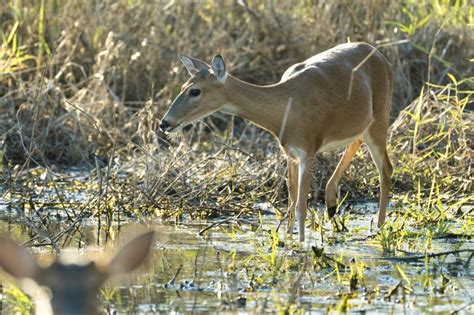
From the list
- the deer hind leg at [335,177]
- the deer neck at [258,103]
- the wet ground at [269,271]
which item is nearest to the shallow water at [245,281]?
the wet ground at [269,271]

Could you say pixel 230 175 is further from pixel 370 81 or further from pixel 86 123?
pixel 86 123

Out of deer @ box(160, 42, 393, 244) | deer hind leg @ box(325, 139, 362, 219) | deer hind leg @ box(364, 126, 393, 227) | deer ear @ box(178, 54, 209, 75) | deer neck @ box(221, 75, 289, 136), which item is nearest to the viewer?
deer @ box(160, 42, 393, 244)

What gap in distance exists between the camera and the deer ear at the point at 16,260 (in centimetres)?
416

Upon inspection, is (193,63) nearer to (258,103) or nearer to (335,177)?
(258,103)

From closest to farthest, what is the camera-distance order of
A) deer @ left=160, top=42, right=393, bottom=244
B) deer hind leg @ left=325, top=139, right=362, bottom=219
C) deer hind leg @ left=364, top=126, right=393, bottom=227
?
deer @ left=160, top=42, right=393, bottom=244, deer hind leg @ left=325, top=139, right=362, bottom=219, deer hind leg @ left=364, top=126, right=393, bottom=227

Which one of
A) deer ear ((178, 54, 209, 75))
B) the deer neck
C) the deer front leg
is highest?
deer ear ((178, 54, 209, 75))

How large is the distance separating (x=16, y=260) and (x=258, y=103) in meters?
5.02

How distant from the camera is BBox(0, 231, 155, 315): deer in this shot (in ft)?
13.7

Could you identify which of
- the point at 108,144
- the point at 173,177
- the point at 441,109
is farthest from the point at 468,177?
the point at 108,144

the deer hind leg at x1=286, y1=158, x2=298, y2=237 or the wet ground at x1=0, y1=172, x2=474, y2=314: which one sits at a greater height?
the deer hind leg at x1=286, y1=158, x2=298, y2=237

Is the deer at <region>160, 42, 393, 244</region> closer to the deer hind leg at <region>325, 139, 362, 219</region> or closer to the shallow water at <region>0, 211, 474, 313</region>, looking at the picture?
the deer hind leg at <region>325, 139, 362, 219</region>

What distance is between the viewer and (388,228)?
8.49 m

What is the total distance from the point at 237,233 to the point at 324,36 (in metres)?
4.98

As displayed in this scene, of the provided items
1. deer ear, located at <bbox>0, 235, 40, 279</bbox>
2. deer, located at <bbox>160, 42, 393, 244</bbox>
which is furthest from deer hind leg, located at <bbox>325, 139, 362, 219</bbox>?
deer ear, located at <bbox>0, 235, 40, 279</bbox>
